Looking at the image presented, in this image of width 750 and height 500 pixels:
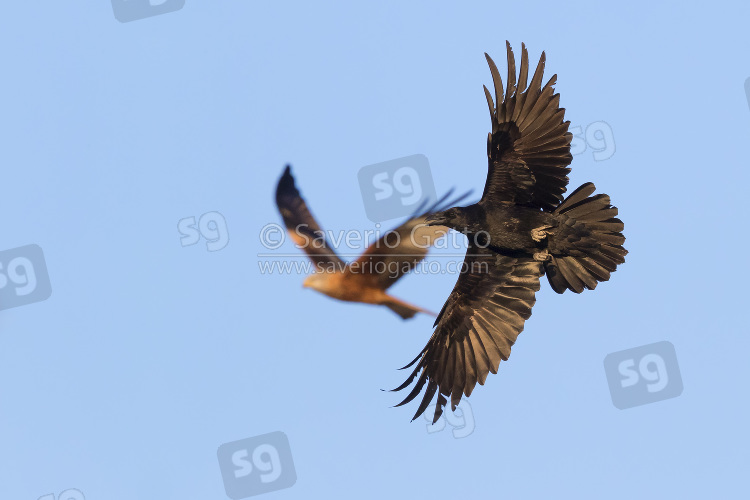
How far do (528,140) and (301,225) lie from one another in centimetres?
504

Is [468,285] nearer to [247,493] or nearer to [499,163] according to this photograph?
[499,163]

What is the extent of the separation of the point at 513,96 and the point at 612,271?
2401 millimetres

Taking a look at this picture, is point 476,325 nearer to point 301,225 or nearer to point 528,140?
point 528,140

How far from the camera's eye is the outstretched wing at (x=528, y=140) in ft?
37.7

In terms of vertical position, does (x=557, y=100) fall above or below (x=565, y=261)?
above

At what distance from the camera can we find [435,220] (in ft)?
39.6

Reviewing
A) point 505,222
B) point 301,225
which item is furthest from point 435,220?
point 301,225

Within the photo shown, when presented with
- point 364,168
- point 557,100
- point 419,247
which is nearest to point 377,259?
point 419,247

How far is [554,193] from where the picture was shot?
11.8 m

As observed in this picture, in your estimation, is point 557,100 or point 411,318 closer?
point 557,100

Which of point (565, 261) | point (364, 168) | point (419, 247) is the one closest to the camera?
point (565, 261)

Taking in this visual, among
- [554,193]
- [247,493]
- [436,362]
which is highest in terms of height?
[554,193]

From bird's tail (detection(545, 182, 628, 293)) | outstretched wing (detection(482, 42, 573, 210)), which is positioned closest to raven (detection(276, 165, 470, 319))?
outstretched wing (detection(482, 42, 573, 210))

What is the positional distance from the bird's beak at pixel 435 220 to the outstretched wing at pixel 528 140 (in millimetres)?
751
